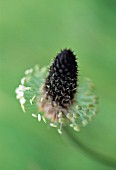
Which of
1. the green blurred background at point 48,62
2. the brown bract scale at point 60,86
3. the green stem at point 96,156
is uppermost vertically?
the green blurred background at point 48,62

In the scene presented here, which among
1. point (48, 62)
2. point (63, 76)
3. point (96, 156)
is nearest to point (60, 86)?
point (63, 76)

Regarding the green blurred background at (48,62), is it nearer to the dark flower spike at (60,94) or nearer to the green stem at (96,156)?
the green stem at (96,156)

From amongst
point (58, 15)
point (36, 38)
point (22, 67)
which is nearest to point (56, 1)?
point (58, 15)

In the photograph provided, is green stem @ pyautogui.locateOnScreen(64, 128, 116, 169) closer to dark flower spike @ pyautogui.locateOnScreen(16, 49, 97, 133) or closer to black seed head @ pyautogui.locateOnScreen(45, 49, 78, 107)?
dark flower spike @ pyautogui.locateOnScreen(16, 49, 97, 133)

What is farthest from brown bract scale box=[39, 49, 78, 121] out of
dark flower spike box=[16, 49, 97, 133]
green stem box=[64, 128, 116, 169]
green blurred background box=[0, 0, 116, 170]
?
green blurred background box=[0, 0, 116, 170]

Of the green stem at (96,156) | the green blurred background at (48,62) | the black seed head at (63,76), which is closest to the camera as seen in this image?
the black seed head at (63,76)

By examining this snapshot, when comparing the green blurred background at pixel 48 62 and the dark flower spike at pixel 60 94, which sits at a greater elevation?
the green blurred background at pixel 48 62

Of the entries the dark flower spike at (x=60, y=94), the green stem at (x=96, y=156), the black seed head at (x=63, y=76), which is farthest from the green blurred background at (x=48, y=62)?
the black seed head at (x=63, y=76)

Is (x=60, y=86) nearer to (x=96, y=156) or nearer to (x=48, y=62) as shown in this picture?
(x=96, y=156)

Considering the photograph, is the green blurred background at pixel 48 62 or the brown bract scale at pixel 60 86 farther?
the green blurred background at pixel 48 62
